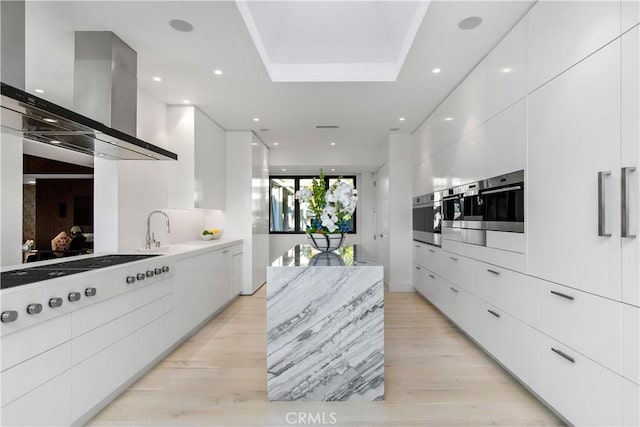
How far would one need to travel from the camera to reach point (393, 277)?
527 centimetres

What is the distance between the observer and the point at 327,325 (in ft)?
6.84

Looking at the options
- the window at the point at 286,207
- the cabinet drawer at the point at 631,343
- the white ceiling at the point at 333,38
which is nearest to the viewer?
the cabinet drawer at the point at 631,343

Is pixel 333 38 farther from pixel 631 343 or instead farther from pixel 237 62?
pixel 631 343

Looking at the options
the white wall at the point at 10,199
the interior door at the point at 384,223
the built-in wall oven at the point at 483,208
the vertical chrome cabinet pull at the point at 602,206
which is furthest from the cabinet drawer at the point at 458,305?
the white wall at the point at 10,199

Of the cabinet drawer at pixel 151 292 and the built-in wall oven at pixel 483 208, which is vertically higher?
the built-in wall oven at pixel 483 208

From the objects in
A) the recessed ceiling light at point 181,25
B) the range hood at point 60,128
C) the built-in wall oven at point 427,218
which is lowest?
the built-in wall oven at point 427,218

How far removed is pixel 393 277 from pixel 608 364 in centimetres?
376

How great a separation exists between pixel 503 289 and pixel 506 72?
1.56m

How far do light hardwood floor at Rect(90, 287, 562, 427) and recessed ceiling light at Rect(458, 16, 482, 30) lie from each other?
8.12 ft

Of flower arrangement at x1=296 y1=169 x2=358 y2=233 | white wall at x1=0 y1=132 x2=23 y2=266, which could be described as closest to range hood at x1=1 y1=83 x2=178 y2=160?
white wall at x1=0 y1=132 x2=23 y2=266

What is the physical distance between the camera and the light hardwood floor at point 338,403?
1.97 m

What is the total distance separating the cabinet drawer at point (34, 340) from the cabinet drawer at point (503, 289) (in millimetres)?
2652

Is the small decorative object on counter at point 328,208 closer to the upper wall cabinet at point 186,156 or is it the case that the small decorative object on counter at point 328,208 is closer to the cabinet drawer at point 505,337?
the cabinet drawer at point 505,337

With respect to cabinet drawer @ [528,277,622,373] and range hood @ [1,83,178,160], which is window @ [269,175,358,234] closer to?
range hood @ [1,83,178,160]
